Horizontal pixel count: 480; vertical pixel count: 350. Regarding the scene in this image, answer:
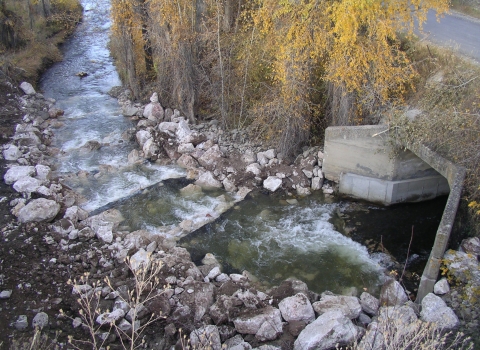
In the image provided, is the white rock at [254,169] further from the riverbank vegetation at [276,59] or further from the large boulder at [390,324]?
Answer: the large boulder at [390,324]

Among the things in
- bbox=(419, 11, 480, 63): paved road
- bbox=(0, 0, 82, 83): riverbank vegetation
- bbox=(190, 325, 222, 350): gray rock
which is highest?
bbox=(419, 11, 480, 63): paved road

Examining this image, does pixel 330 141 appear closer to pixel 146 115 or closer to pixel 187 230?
pixel 187 230

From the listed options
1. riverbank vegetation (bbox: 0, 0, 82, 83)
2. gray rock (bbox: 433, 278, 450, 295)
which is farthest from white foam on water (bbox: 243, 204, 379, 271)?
riverbank vegetation (bbox: 0, 0, 82, 83)

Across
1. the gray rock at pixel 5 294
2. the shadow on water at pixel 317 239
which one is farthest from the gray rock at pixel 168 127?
the gray rock at pixel 5 294

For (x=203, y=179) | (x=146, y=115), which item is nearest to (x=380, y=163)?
(x=203, y=179)

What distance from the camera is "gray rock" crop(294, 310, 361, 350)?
21.8 feet

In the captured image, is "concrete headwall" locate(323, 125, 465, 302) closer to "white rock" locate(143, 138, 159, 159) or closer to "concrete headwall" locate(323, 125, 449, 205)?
"concrete headwall" locate(323, 125, 449, 205)

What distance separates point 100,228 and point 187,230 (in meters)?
2.18

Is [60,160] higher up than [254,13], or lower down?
lower down

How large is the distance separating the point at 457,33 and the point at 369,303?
33.2 ft

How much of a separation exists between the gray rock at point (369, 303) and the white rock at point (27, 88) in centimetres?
1532

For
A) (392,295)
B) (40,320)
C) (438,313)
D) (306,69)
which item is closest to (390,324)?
(438,313)

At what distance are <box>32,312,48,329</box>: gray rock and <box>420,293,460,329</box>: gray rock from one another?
671 centimetres

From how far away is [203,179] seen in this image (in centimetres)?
1276
